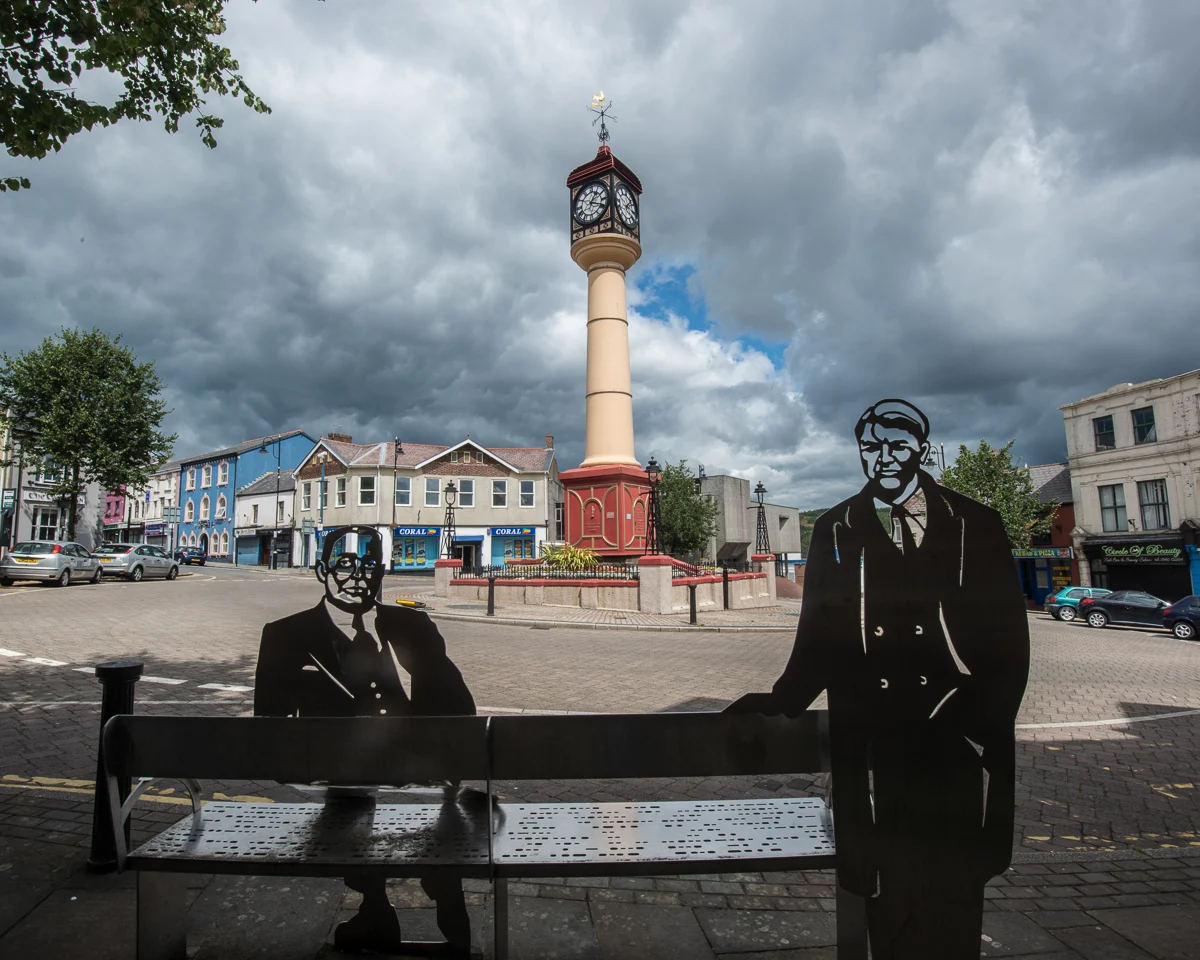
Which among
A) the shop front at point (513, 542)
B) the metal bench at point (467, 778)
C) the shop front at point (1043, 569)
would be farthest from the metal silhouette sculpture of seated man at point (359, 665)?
the shop front at point (513, 542)

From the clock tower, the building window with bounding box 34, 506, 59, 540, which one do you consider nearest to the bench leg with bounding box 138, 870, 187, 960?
the clock tower

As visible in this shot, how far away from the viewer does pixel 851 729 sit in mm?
2438

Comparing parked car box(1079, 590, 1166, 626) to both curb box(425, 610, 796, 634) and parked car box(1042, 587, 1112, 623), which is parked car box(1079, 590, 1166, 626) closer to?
parked car box(1042, 587, 1112, 623)

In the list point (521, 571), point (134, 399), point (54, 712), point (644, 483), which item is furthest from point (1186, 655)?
point (134, 399)

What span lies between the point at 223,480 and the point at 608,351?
44560 millimetres

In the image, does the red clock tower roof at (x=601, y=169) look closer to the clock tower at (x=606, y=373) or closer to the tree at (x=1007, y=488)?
the clock tower at (x=606, y=373)

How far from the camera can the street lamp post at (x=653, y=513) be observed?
20.1 meters

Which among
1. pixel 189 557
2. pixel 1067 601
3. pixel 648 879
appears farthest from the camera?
pixel 189 557

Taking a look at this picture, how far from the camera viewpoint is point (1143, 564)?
30.0 metres

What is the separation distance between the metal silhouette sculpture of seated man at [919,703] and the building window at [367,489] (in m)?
43.1

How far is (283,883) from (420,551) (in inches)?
1664

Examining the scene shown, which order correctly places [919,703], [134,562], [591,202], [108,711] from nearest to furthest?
[919,703], [108,711], [591,202], [134,562]

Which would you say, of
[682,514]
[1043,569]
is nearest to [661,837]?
A: [1043,569]

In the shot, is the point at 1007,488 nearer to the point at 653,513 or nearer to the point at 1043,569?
the point at 1043,569
